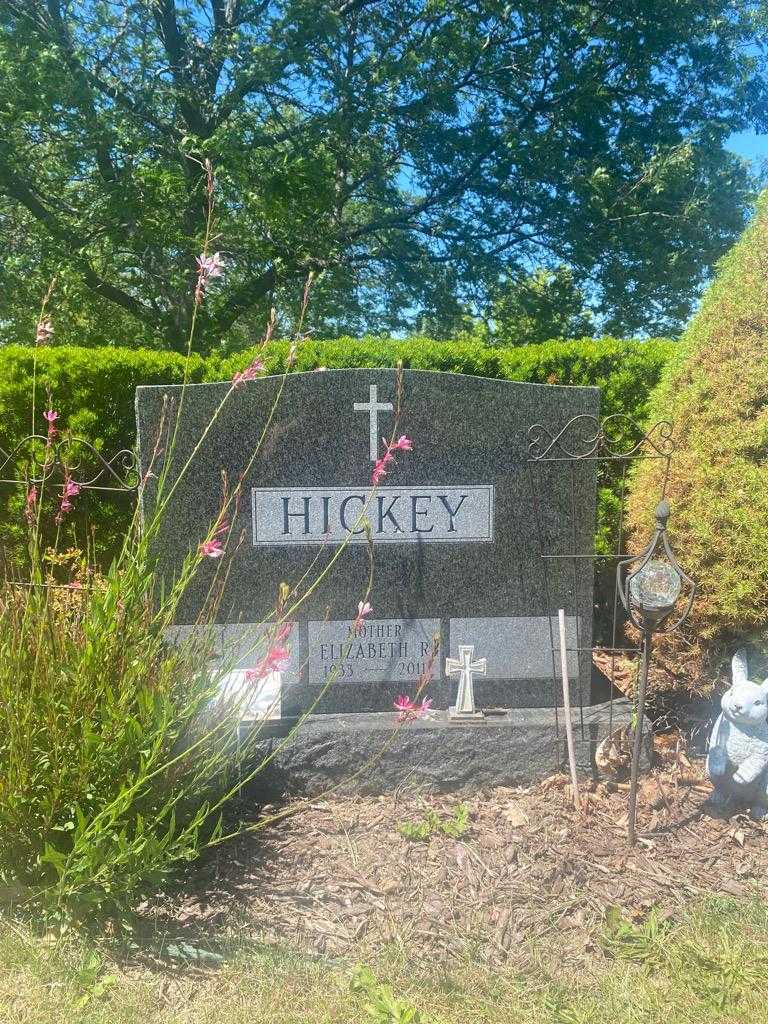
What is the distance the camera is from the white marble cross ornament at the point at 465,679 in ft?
11.7

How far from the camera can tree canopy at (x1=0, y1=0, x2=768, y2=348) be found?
34.2ft

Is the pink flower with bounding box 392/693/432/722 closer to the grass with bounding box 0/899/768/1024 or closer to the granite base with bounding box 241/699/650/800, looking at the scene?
the granite base with bounding box 241/699/650/800

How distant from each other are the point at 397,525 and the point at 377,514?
0.11m

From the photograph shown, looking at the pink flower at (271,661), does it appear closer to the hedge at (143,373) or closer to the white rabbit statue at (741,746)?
the white rabbit statue at (741,746)

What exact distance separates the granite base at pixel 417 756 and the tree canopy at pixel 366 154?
8051 mm

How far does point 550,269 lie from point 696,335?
10380 mm

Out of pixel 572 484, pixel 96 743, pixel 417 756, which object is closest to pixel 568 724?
pixel 417 756

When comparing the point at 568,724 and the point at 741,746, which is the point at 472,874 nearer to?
the point at 568,724

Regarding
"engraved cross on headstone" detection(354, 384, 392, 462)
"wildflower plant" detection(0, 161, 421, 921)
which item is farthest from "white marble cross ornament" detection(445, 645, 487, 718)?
"wildflower plant" detection(0, 161, 421, 921)

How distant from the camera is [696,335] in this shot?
12.5 feet

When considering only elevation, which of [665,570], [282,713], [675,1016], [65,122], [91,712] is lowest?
[675,1016]

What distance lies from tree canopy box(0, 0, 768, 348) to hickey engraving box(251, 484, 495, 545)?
7.34 m

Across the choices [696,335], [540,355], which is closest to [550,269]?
[540,355]

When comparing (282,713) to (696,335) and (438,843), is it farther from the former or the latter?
(696,335)
